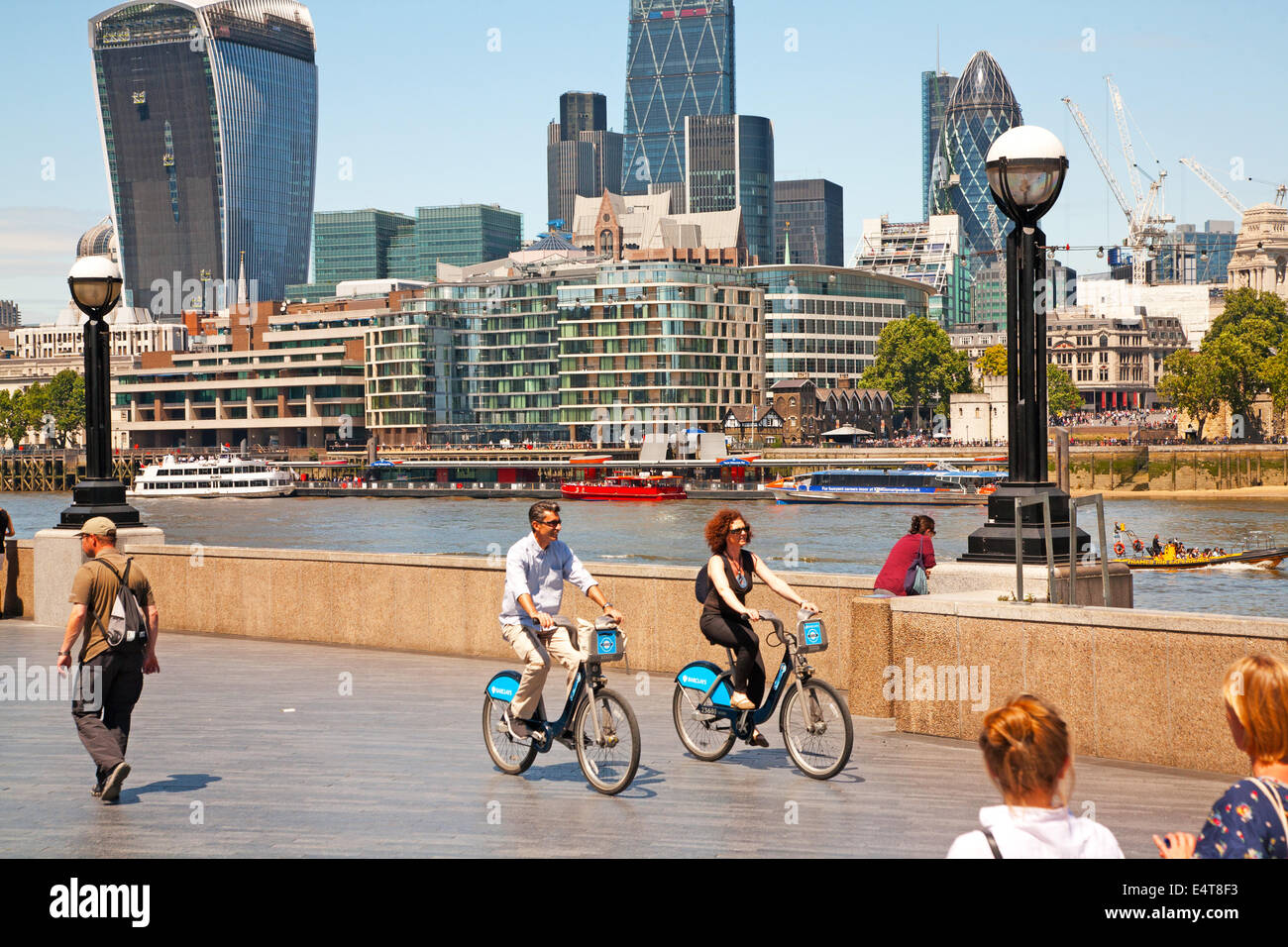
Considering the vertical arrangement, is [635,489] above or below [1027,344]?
below

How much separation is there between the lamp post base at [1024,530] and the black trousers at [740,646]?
259cm

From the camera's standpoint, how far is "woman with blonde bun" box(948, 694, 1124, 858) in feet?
15.1

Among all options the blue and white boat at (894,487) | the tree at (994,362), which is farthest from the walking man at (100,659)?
the tree at (994,362)

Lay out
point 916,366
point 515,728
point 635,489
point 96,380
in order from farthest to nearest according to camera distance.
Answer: point 916,366 < point 635,489 < point 96,380 < point 515,728

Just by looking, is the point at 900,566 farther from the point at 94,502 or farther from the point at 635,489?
the point at 635,489

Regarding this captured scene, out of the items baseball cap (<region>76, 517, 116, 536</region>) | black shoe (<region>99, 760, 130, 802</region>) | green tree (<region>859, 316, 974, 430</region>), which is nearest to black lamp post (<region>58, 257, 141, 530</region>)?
baseball cap (<region>76, 517, 116, 536</region>)

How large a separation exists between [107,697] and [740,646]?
4408 mm

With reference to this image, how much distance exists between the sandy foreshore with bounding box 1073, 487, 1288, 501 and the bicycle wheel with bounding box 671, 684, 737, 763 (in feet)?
352

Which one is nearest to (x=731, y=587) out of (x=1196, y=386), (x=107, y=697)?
(x=107, y=697)

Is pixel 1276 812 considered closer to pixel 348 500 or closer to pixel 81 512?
pixel 81 512

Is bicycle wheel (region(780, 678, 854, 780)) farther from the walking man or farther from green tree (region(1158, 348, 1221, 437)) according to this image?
green tree (region(1158, 348, 1221, 437))

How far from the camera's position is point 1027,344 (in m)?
12.4

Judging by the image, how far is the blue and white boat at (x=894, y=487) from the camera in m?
115

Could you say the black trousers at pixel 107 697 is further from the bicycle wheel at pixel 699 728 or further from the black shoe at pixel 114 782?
the bicycle wheel at pixel 699 728
